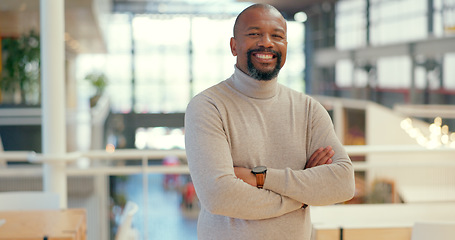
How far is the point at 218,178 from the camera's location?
1662 millimetres

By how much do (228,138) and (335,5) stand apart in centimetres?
2505

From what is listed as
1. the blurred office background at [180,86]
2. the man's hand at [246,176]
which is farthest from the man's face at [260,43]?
the blurred office background at [180,86]

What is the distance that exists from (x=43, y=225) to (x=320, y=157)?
4.80 feet

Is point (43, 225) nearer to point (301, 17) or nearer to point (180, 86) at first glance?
point (180, 86)

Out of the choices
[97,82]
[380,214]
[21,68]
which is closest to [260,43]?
[380,214]

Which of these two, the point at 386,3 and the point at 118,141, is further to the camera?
the point at 118,141

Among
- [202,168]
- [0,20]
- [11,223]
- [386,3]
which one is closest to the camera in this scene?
[202,168]

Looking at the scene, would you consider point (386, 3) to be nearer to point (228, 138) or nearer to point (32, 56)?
point (32, 56)

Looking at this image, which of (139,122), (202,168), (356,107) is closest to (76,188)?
(202,168)

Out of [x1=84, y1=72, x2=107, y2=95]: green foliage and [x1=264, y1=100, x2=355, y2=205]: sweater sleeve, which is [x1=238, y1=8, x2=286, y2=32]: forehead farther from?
[x1=84, y1=72, x2=107, y2=95]: green foliage

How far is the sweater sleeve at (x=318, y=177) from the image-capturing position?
5.64 ft

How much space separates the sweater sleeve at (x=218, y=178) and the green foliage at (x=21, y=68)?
33.3 feet

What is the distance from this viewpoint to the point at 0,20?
Result: 37.1 feet

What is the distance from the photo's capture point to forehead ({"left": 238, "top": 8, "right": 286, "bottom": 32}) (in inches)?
67.7
